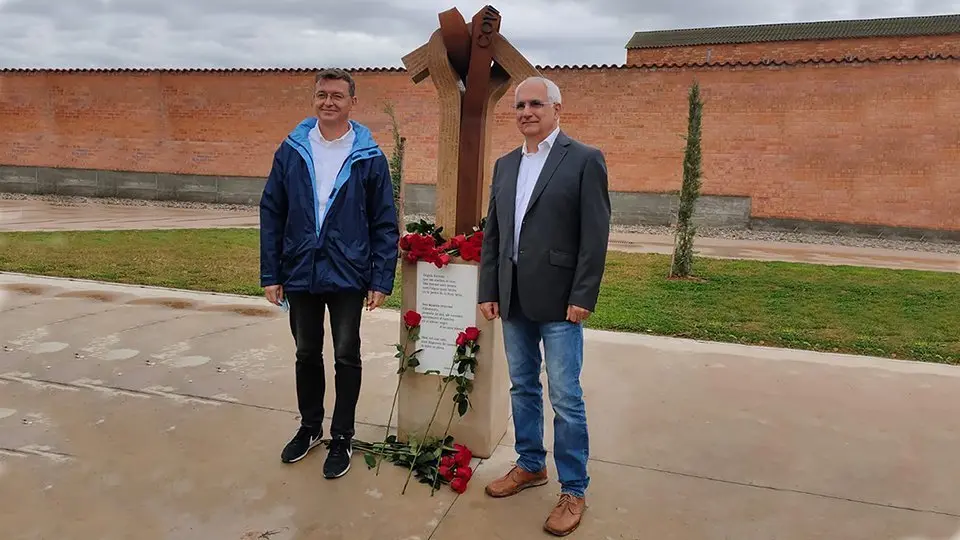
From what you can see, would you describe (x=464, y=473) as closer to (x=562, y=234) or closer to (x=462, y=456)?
(x=462, y=456)

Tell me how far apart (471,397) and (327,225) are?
106 centimetres

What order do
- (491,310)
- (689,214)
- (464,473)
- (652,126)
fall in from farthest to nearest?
(652,126) < (689,214) < (464,473) < (491,310)

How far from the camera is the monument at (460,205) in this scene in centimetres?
311

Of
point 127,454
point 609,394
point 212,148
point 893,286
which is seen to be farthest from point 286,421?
point 212,148

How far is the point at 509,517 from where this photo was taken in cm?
275

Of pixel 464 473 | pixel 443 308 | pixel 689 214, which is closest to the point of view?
pixel 464 473

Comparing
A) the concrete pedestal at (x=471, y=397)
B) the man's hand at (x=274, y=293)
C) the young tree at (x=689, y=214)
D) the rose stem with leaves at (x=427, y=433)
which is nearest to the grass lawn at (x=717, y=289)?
the young tree at (x=689, y=214)

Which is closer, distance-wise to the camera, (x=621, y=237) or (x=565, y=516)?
(x=565, y=516)

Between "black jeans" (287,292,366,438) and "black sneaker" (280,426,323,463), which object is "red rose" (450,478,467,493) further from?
"black sneaker" (280,426,323,463)

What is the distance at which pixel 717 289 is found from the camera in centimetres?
817

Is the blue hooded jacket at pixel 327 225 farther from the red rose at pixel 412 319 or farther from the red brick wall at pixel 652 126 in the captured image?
the red brick wall at pixel 652 126

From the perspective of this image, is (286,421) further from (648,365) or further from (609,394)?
(648,365)

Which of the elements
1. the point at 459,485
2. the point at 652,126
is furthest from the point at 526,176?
the point at 652,126

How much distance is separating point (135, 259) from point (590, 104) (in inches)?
452
